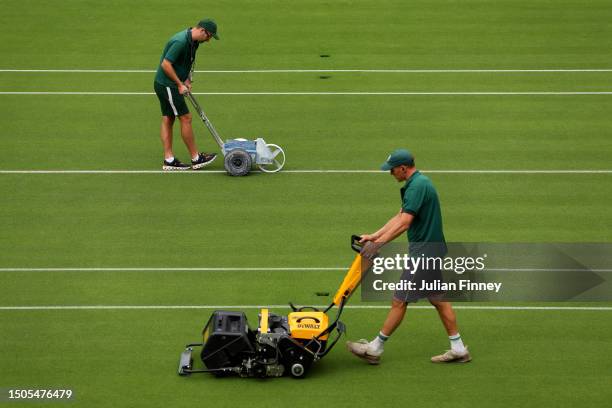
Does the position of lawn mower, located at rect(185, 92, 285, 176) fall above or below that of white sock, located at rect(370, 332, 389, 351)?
above

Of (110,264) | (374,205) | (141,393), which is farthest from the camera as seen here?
(374,205)

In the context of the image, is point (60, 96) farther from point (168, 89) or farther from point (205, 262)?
point (205, 262)

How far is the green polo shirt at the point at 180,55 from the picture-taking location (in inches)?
606

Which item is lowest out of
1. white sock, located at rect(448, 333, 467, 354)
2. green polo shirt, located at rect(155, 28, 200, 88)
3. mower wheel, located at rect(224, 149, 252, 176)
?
white sock, located at rect(448, 333, 467, 354)

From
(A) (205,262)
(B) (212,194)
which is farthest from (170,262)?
(B) (212,194)

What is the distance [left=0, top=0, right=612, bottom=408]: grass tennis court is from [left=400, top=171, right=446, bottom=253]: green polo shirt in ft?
4.15

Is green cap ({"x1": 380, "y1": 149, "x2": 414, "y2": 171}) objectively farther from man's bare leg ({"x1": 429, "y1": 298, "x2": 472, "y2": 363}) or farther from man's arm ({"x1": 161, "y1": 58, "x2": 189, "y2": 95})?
man's arm ({"x1": 161, "y1": 58, "x2": 189, "y2": 95})

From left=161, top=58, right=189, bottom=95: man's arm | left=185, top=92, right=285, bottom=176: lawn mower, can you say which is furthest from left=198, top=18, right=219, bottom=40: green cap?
left=185, top=92, right=285, bottom=176: lawn mower

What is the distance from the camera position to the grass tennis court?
1062cm

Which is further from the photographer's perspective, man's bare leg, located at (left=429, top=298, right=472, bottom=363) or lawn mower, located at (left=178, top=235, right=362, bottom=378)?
man's bare leg, located at (left=429, top=298, right=472, bottom=363)

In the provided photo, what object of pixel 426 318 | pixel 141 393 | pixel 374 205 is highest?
pixel 374 205

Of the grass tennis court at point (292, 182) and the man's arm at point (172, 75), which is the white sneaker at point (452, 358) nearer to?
the grass tennis court at point (292, 182)

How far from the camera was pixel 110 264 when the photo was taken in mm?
13031

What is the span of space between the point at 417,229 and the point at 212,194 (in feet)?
18.0
